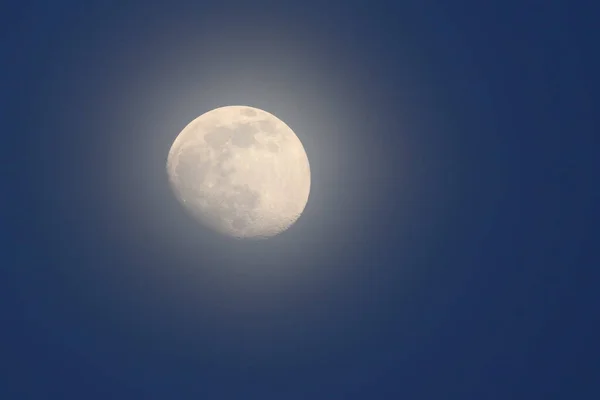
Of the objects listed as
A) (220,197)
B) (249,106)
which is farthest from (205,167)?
(249,106)

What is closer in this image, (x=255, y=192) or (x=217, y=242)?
(x=255, y=192)

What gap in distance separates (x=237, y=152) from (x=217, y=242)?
5.69ft

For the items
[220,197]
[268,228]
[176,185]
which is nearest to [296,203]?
[268,228]

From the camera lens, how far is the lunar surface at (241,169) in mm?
8906

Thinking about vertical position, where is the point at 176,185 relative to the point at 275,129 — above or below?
below

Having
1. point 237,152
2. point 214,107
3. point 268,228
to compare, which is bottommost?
point 268,228

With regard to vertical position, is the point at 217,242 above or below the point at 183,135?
below

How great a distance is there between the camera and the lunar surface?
351 inches

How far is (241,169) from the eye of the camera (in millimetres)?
8859

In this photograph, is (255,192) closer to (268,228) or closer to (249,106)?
(268,228)

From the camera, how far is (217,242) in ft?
31.6

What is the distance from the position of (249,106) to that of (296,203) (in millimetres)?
1808

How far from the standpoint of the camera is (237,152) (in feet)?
29.2

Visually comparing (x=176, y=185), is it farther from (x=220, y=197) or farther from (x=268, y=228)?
(x=268, y=228)
